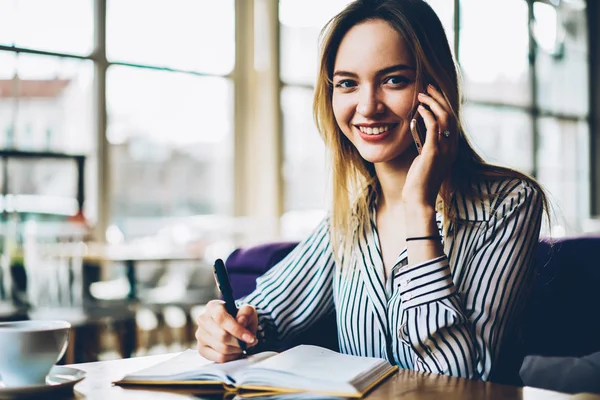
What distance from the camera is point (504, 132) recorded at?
27.2 feet

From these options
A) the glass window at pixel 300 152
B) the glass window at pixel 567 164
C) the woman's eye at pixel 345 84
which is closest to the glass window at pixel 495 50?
the glass window at pixel 567 164

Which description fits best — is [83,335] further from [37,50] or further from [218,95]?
[218,95]

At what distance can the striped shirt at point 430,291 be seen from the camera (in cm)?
113

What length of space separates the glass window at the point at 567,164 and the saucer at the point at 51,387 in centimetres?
822

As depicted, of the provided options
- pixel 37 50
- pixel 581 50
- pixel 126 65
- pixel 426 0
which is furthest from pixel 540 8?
pixel 426 0

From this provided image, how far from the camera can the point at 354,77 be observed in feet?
4.39

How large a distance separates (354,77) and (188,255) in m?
4.22

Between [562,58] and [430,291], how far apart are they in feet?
28.3

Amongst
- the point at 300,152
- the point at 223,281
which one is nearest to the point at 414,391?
the point at 223,281

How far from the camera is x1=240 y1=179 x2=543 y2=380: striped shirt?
1127 mm

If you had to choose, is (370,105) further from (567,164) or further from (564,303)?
(567,164)

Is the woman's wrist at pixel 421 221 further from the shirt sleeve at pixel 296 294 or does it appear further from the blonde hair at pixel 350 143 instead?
the shirt sleeve at pixel 296 294

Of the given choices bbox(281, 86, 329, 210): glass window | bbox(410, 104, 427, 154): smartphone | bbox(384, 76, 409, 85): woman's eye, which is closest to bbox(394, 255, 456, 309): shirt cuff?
bbox(410, 104, 427, 154): smartphone

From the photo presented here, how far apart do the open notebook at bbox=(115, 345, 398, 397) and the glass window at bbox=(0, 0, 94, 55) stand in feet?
14.9
